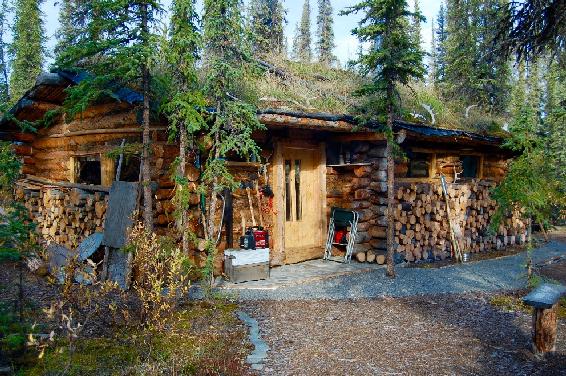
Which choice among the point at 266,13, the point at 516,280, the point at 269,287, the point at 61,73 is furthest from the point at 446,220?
the point at 266,13

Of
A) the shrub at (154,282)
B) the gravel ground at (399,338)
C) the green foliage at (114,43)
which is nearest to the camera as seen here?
the shrub at (154,282)

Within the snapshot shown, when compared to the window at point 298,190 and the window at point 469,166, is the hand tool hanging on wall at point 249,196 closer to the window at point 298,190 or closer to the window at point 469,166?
the window at point 298,190

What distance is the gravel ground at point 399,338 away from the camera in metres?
4.48

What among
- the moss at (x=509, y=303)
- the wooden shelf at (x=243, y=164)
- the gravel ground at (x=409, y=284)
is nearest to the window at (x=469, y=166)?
the gravel ground at (x=409, y=284)

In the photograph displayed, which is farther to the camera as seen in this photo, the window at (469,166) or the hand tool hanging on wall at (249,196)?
the window at (469,166)

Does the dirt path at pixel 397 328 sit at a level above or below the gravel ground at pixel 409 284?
below

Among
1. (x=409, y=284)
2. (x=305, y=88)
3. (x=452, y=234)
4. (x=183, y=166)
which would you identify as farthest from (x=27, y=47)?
(x=409, y=284)

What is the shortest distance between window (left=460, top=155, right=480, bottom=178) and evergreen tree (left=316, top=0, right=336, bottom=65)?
25.1 meters

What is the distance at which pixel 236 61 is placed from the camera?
6809 mm

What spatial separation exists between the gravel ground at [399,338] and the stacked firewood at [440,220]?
3.05 meters

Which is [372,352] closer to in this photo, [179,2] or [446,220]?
[179,2]

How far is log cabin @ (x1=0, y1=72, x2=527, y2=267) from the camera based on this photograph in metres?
8.83

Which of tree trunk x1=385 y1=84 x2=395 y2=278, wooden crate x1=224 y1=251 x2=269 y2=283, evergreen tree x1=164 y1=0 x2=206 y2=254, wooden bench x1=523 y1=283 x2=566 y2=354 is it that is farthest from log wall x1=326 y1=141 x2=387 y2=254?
wooden bench x1=523 y1=283 x2=566 y2=354

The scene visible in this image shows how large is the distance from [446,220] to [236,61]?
22.2 ft
